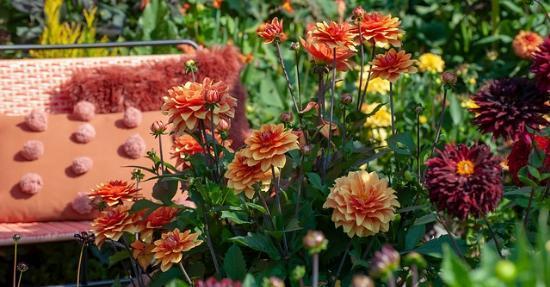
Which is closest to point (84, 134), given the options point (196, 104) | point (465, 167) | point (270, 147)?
point (196, 104)

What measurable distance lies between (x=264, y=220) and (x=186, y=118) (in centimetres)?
23

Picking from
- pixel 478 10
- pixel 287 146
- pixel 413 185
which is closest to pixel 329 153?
pixel 413 185

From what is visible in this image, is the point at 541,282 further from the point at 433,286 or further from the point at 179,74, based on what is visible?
the point at 179,74

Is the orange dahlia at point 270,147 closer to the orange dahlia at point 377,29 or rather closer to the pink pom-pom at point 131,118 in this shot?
the orange dahlia at point 377,29

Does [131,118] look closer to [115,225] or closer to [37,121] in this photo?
[37,121]

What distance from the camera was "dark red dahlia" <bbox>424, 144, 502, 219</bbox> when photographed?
1.30 meters

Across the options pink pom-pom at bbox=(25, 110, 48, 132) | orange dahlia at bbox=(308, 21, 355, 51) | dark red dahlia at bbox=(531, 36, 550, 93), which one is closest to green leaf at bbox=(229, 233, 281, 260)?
orange dahlia at bbox=(308, 21, 355, 51)

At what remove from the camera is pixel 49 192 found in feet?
9.05

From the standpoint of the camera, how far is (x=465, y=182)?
1309 millimetres

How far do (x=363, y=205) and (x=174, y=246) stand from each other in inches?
12.7

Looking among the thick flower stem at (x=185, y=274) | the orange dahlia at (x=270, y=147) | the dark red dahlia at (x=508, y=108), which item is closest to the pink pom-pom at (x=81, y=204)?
the thick flower stem at (x=185, y=274)

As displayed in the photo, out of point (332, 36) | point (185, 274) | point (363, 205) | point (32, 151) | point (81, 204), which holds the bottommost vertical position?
point (81, 204)

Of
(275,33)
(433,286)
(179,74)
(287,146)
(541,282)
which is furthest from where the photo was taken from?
(179,74)

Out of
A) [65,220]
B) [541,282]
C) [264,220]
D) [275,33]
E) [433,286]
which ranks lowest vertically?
[65,220]
